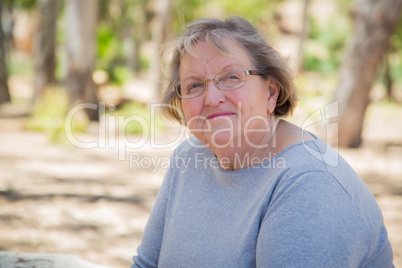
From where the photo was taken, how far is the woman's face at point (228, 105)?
A: 5.74ft

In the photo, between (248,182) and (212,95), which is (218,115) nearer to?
(212,95)

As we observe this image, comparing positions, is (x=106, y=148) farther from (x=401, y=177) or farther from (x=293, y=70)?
(x=293, y=70)

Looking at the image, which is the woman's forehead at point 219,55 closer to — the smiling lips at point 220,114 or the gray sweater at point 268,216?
the smiling lips at point 220,114

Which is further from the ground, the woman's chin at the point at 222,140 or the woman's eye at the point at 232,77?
the woman's eye at the point at 232,77

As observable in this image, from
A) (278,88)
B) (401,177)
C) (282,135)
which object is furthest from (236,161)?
(401,177)

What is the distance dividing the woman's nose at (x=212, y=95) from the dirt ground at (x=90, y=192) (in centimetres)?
218

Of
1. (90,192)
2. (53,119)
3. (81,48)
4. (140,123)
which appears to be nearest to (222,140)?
(90,192)

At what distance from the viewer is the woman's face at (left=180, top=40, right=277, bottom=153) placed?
1.75 meters

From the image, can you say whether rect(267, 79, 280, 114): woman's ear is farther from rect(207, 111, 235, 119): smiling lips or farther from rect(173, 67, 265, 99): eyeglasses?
rect(207, 111, 235, 119): smiling lips

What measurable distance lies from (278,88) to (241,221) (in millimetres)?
639

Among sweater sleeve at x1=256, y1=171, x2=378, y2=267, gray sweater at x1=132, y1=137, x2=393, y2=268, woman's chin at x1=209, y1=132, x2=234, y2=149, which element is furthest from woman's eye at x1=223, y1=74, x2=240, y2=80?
sweater sleeve at x1=256, y1=171, x2=378, y2=267

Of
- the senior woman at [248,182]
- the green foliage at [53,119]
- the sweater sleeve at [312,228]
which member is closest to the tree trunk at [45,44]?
the green foliage at [53,119]

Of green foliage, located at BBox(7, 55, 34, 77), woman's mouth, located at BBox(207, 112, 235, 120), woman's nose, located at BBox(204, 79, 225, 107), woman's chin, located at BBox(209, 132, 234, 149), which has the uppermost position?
green foliage, located at BBox(7, 55, 34, 77)

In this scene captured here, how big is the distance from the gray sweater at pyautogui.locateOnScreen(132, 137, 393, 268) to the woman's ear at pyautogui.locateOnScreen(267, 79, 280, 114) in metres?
0.27
